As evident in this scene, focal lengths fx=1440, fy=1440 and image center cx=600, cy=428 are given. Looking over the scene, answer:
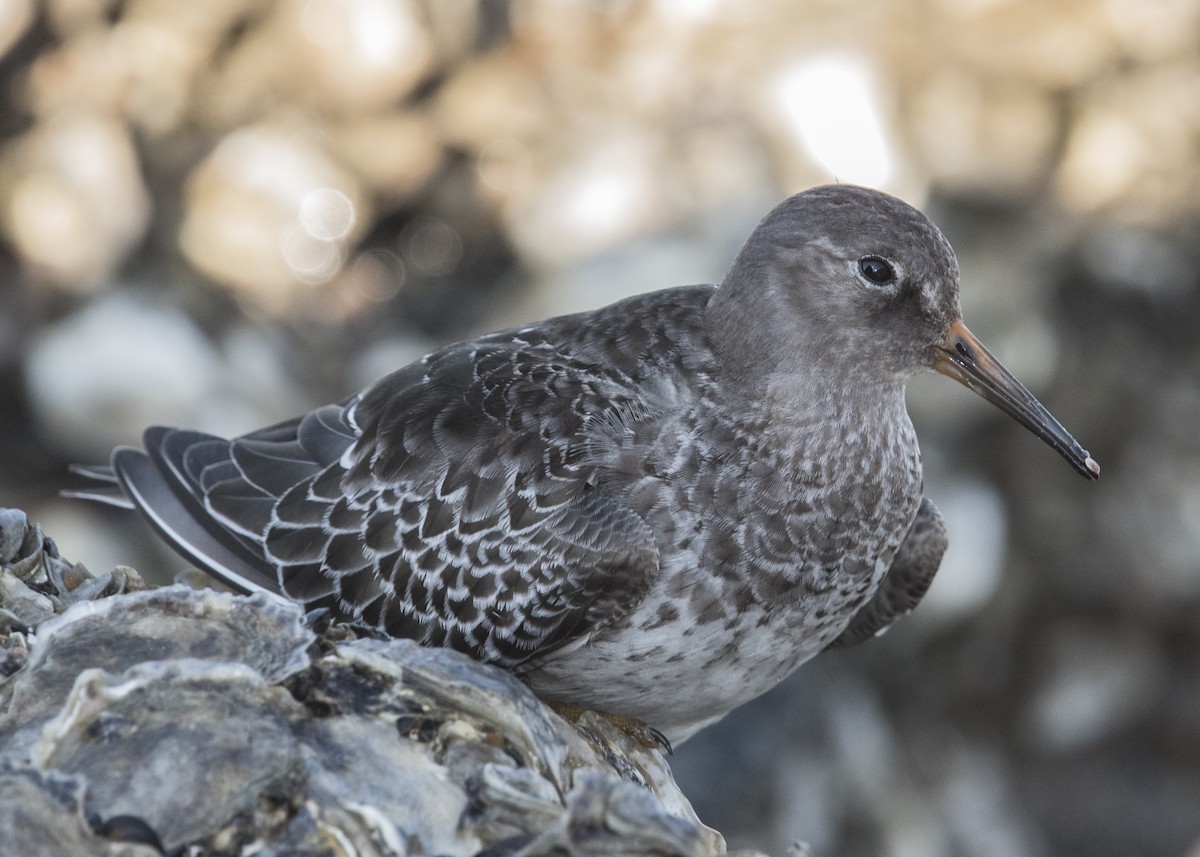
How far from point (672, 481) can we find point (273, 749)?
58.6 inches

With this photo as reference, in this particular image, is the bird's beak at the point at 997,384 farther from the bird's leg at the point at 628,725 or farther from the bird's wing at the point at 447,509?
the bird's leg at the point at 628,725

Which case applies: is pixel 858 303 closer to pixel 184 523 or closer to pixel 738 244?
pixel 184 523

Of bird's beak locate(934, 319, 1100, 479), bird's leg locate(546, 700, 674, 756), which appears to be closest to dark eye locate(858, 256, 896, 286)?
bird's beak locate(934, 319, 1100, 479)

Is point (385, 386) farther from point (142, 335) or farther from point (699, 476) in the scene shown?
point (142, 335)

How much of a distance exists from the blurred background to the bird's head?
4.02m

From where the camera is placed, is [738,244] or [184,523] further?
[738,244]

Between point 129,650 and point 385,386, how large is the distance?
1.67 meters

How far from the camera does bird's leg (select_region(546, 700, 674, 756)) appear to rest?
4344 millimetres

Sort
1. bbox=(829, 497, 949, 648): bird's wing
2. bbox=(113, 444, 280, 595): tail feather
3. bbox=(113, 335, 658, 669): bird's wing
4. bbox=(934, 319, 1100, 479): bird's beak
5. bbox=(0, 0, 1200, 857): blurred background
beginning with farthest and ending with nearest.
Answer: bbox=(0, 0, 1200, 857): blurred background < bbox=(829, 497, 949, 648): bird's wing < bbox=(113, 444, 280, 595): tail feather < bbox=(934, 319, 1100, 479): bird's beak < bbox=(113, 335, 658, 669): bird's wing

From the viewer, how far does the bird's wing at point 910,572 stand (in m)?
4.79

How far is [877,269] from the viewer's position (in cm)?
413

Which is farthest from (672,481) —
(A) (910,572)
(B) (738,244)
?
(B) (738,244)

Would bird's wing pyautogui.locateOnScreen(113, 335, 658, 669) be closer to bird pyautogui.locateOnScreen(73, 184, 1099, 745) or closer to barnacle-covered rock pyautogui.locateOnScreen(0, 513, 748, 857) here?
bird pyautogui.locateOnScreen(73, 184, 1099, 745)

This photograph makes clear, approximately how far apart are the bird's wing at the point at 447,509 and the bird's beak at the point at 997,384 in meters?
0.97
